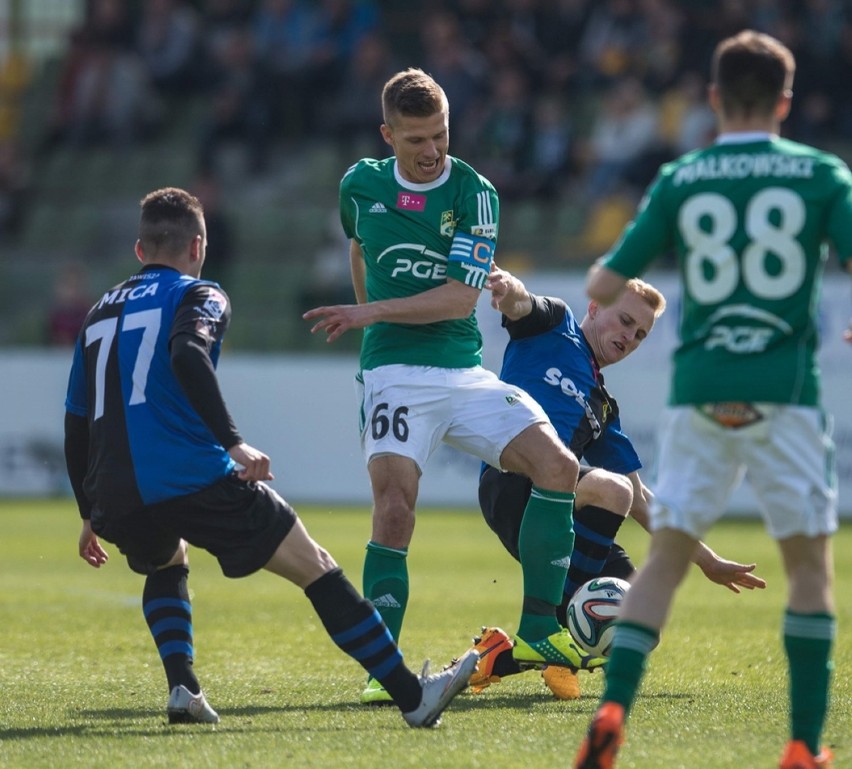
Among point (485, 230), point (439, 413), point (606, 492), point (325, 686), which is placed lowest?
point (325, 686)

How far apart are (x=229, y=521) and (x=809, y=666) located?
74.3 inches

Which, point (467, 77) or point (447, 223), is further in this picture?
point (467, 77)

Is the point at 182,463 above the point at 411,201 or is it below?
below

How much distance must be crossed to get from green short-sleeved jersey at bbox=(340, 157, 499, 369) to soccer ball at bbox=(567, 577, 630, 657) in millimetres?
1054

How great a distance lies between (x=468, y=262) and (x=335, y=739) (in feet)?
6.67

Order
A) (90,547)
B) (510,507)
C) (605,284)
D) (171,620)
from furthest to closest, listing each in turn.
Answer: (510,507), (90,547), (171,620), (605,284)

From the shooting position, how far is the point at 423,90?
5891 millimetres

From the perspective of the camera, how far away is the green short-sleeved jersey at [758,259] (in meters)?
4.18

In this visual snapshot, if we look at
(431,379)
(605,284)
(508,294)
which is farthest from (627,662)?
(508,294)

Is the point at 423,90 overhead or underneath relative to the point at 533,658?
overhead

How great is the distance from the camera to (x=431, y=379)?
6074 millimetres

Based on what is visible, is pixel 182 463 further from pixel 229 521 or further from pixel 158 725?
pixel 158 725

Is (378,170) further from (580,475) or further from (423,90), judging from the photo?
(580,475)

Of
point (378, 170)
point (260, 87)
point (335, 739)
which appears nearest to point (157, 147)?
point (260, 87)
